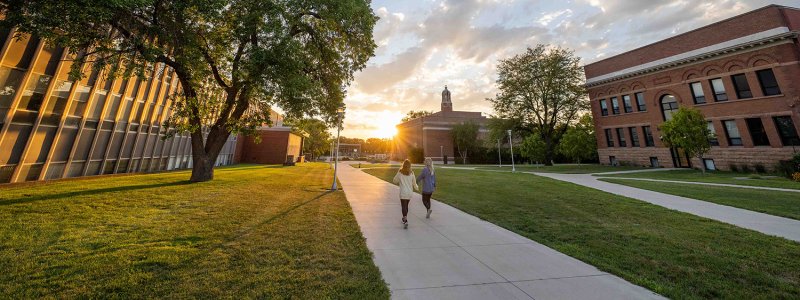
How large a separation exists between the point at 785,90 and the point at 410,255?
108 ft

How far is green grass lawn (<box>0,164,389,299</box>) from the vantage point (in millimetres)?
3412

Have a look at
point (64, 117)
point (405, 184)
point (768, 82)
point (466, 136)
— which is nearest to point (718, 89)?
point (768, 82)

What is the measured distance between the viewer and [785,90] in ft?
68.1


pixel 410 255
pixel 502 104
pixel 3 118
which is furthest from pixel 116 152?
pixel 502 104

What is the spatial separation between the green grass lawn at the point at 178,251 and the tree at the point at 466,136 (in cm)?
4810

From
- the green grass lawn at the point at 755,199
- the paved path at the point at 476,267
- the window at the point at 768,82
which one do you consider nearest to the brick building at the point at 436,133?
the window at the point at 768,82

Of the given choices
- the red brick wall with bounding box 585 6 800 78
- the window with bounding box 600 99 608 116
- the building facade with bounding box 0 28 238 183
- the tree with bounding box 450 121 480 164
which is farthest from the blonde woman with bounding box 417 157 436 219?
the tree with bounding box 450 121 480 164

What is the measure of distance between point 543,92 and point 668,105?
39.4 feet

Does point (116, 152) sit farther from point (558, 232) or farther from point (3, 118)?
point (558, 232)

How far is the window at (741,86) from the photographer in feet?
74.8

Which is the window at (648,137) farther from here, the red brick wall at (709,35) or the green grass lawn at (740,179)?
the green grass lawn at (740,179)

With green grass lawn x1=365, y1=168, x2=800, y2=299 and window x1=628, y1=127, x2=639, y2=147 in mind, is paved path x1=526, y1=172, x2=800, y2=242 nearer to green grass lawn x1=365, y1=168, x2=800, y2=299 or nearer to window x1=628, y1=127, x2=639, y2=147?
green grass lawn x1=365, y1=168, x2=800, y2=299

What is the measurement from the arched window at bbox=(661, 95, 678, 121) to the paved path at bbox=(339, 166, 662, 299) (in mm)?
31922

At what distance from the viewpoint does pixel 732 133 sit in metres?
23.6
